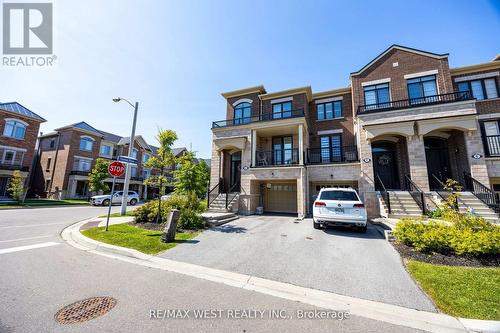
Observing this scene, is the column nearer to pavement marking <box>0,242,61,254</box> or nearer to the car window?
the car window

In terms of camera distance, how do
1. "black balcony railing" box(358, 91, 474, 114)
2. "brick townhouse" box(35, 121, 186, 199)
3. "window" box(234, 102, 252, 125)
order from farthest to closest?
"brick townhouse" box(35, 121, 186, 199) < "window" box(234, 102, 252, 125) < "black balcony railing" box(358, 91, 474, 114)

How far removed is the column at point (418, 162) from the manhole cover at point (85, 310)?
50.8ft

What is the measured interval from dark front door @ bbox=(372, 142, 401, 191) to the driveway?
8.09 metres

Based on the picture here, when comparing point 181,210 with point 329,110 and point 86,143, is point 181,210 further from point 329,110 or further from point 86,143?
point 86,143

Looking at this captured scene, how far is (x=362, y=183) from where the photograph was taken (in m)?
13.5

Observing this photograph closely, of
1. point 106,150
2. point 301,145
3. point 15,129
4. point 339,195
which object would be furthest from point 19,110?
point 339,195

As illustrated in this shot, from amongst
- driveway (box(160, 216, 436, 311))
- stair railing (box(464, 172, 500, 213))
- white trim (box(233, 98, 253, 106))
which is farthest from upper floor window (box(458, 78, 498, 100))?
white trim (box(233, 98, 253, 106))

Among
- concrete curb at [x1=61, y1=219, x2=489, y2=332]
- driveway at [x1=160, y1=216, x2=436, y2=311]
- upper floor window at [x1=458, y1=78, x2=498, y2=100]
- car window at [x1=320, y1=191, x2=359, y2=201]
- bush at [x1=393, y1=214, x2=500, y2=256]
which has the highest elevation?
upper floor window at [x1=458, y1=78, x2=498, y2=100]

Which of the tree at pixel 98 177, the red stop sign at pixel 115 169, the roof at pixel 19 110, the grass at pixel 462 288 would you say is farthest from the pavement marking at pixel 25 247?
the roof at pixel 19 110

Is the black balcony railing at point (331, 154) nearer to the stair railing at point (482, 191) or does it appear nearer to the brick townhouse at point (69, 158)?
the stair railing at point (482, 191)

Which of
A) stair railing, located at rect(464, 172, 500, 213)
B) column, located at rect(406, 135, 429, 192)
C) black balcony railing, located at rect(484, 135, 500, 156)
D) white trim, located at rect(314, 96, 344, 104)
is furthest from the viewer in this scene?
white trim, located at rect(314, 96, 344, 104)

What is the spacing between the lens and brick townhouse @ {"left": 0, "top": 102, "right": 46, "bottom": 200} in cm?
2298

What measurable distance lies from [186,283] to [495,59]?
953 inches

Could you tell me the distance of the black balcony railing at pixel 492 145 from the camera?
12875 mm
